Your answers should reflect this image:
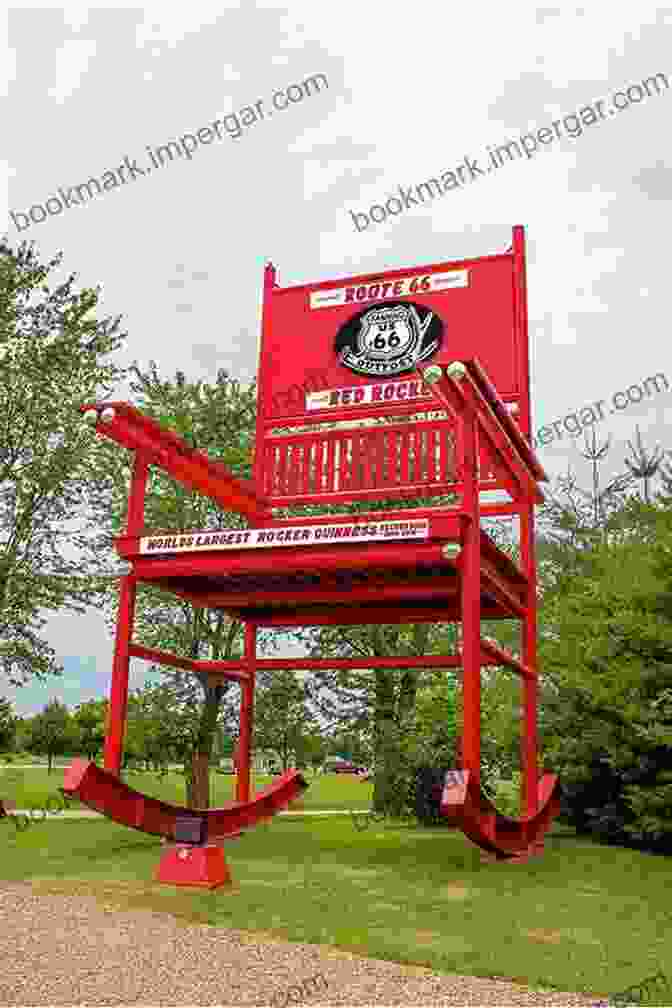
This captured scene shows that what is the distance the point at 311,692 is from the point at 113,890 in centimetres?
Answer: 801

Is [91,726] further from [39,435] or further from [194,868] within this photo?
[194,868]

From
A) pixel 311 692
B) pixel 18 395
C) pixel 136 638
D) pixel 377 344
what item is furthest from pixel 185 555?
pixel 311 692

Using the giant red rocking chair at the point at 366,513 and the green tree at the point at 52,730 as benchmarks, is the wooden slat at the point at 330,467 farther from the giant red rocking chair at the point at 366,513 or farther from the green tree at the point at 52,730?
the green tree at the point at 52,730

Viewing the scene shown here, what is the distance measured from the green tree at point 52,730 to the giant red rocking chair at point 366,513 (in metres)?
18.6

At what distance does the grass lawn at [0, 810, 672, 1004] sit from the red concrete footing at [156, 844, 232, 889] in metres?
0.07

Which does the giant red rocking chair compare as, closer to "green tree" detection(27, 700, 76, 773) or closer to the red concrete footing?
the red concrete footing

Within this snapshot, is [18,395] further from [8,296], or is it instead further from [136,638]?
[136,638]

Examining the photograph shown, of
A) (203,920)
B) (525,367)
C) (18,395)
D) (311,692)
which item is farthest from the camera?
(311,692)

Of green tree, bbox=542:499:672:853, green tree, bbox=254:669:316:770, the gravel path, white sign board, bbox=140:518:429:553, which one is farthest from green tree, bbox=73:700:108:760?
the gravel path

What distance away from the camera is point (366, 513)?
4781mm

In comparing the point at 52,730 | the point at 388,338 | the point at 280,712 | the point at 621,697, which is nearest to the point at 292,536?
the point at 388,338

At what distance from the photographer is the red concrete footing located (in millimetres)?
3166

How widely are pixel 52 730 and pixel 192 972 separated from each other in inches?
833

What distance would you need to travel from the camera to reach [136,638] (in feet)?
31.1
